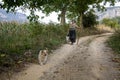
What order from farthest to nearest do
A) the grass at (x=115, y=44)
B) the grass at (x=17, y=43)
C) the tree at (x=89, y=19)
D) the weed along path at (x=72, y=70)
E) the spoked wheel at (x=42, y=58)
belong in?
the tree at (x=89, y=19) < the grass at (x=115, y=44) < the spoked wheel at (x=42, y=58) < the grass at (x=17, y=43) < the weed along path at (x=72, y=70)

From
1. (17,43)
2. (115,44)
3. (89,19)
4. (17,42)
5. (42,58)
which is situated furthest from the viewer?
(89,19)

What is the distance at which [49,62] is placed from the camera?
50.1 ft

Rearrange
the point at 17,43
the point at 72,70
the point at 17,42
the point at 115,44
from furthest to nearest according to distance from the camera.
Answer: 1. the point at 115,44
2. the point at 17,42
3. the point at 17,43
4. the point at 72,70

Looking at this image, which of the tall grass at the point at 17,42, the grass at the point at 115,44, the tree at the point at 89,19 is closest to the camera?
the tall grass at the point at 17,42

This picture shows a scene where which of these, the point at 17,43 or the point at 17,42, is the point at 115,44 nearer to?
the point at 17,42

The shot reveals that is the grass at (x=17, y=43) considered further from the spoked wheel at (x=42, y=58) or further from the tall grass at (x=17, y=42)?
the spoked wheel at (x=42, y=58)

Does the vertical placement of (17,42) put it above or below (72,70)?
above

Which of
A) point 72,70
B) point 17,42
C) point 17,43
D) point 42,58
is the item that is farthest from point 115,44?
point 72,70

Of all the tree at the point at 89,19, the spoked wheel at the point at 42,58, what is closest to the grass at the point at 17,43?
the spoked wheel at the point at 42,58

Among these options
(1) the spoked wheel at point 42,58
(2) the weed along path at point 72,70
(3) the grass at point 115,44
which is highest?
(1) the spoked wheel at point 42,58

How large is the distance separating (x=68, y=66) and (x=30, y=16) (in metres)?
3.04

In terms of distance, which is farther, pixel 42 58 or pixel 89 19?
pixel 89 19

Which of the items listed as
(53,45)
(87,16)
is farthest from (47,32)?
(87,16)

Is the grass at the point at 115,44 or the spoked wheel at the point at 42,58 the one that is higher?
the spoked wheel at the point at 42,58
